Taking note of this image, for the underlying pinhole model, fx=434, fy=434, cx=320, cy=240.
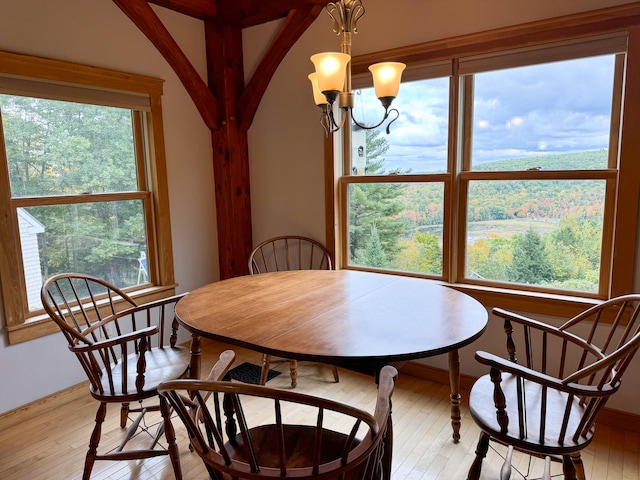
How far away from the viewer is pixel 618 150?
225 cm

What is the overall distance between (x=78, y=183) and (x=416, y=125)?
7.33 ft

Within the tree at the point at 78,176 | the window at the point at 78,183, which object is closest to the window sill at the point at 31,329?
the window at the point at 78,183

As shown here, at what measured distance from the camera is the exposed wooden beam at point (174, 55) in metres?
2.91

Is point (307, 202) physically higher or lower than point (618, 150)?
lower

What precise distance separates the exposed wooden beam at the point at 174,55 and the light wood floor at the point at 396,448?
2.24 metres

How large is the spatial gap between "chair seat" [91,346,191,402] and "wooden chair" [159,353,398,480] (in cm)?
61

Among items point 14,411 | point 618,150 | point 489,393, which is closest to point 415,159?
point 618,150

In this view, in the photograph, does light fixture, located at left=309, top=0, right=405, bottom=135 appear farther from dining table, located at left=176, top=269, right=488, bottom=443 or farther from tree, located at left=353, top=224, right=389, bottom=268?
tree, located at left=353, top=224, right=389, bottom=268

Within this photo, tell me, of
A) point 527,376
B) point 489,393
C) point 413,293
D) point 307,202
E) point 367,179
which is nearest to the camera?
point 527,376

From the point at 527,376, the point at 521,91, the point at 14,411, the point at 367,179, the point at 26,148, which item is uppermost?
the point at 521,91

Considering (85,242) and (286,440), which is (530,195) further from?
(85,242)

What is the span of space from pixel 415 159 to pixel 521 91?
74 centimetres

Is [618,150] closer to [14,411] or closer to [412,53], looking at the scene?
[412,53]

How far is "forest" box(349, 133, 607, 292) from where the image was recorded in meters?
2.41
